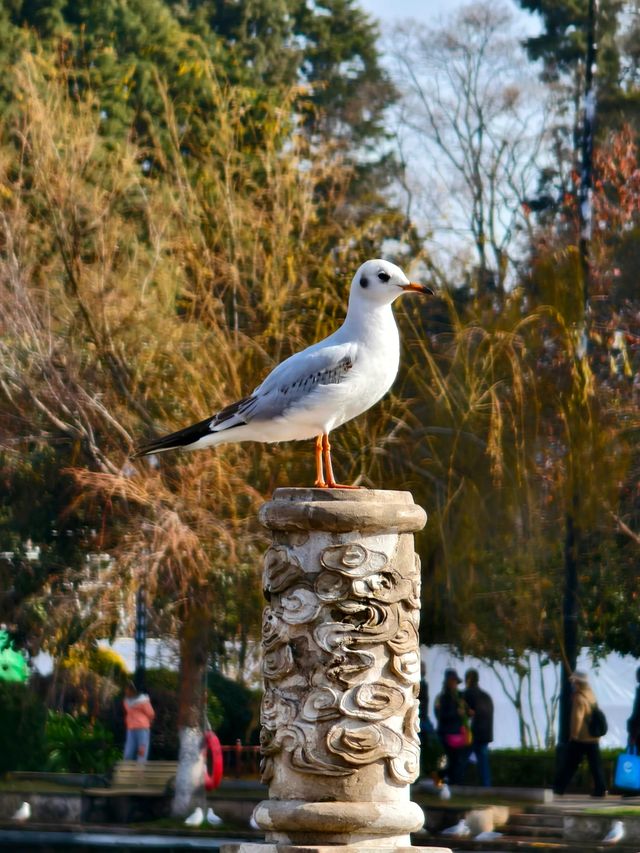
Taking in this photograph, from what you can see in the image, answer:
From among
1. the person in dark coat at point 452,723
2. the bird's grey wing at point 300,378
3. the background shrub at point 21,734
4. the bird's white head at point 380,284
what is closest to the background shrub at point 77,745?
the background shrub at point 21,734

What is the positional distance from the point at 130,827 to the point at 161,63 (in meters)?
10.5

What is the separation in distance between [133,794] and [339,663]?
12.0 meters

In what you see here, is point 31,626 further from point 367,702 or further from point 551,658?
point 367,702

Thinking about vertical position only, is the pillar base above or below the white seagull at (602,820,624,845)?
above

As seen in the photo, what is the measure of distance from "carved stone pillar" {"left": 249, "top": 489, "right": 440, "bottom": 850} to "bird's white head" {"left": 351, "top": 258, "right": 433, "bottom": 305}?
916mm

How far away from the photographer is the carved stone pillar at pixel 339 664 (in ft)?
21.7

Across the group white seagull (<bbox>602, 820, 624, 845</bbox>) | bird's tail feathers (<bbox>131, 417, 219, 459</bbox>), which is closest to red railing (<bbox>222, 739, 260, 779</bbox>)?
white seagull (<bbox>602, 820, 624, 845</bbox>)

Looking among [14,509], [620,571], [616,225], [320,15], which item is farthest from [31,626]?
[320,15]

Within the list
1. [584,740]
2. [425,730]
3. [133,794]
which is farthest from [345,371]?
[133,794]

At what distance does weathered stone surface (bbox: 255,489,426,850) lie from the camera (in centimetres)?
661

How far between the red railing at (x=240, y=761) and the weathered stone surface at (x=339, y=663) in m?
11.7

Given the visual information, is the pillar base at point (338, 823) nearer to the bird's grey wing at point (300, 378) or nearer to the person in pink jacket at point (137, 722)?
the bird's grey wing at point (300, 378)

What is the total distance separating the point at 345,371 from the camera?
7016 mm

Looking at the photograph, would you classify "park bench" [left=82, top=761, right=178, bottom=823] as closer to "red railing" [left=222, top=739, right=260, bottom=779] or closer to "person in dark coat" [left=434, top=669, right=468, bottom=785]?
"red railing" [left=222, top=739, right=260, bottom=779]
